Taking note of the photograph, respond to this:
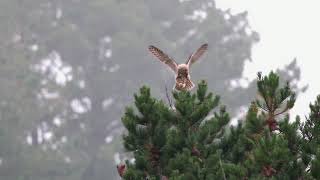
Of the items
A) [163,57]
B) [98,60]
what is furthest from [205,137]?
[98,60]

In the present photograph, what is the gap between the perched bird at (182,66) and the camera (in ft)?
19.5

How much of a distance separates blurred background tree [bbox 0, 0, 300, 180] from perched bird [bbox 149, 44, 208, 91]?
26.7 meters

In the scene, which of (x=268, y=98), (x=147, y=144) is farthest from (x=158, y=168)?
(x=268, y=98)

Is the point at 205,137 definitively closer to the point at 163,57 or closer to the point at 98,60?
the point at 163,57

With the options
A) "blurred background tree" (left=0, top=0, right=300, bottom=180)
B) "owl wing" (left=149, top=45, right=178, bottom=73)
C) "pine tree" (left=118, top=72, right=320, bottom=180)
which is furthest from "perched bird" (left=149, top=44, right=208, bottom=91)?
"blurred background tree" (left=0, top=0, right=300, bottom=180)

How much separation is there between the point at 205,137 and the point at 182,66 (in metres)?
1.57

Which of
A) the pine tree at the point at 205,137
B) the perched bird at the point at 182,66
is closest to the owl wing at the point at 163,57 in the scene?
the perched bird at the point at 182,66

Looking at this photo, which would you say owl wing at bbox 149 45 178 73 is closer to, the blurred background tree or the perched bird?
the perched bird

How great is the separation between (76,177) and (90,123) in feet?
20.9

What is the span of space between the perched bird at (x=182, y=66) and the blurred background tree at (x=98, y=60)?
26650mm

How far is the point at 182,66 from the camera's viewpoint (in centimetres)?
592

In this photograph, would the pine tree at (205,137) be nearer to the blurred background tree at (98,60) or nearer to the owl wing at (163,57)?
the owl wing at (163,57)

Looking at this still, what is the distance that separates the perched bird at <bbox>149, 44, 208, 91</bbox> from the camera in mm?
5941

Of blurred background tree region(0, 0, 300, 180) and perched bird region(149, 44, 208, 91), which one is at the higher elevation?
blurred background tree region(0, 0, 300, 180)
